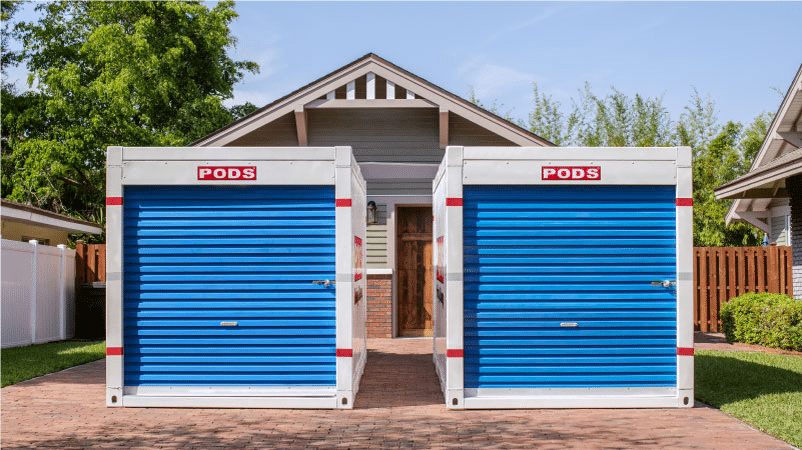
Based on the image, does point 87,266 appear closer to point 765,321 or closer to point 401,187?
point 401,187

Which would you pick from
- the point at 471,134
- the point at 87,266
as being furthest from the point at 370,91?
the point at 87,266

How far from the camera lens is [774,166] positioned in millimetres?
13156

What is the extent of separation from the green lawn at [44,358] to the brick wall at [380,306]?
4.79 meters

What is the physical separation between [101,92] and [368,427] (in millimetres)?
26628

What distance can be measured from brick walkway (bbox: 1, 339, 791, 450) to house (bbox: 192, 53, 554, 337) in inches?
226

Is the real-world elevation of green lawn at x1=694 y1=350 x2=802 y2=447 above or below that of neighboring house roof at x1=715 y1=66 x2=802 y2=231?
below

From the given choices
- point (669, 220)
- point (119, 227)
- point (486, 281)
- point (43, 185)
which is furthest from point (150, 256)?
point (43, 185)

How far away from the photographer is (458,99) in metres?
13.7

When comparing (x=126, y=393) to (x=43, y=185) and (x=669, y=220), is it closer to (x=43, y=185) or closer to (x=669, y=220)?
(x=669, y=220)

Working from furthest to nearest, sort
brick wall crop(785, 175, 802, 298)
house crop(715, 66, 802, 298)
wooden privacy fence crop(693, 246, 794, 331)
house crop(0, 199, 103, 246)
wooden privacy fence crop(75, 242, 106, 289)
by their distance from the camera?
wooden privacy fence crop(75, 242, 106, 289)
wooden privacy fence crop(693, 246, 794, 331)
house crop(0, 199, 103, 246)
brick wall crop(785, 175, 802, 298)
house crop(715, 66, 802, 298)

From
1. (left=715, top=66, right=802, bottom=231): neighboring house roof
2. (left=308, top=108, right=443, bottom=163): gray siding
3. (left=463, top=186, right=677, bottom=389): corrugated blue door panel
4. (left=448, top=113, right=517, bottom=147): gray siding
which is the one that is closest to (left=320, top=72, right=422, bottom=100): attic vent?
(left=308, top=108, right=443, bottom=163): gray siding

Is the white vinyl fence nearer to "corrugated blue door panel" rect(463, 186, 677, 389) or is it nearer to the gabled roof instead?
the gabled roof

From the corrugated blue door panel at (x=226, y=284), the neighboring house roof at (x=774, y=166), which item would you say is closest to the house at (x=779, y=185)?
the neighboring house roof at (x=774, y=166)

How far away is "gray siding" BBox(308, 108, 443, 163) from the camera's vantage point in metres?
14.6
